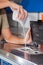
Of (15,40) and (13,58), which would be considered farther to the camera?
(15,40)

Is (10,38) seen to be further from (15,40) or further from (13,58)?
(13,58)

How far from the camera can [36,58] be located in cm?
157

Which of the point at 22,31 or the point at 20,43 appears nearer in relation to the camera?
the point at 20,43

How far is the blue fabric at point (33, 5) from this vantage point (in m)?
2.27

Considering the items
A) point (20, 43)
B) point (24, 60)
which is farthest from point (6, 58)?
point (20, 43)

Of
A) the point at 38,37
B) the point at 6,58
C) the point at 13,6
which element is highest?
the point at 13,6

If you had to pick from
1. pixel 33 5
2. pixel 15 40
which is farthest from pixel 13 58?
pixel 33 5

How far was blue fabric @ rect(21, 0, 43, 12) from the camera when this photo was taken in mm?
2265

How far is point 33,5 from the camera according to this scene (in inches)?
93.4

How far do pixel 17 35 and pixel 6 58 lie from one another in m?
0.89

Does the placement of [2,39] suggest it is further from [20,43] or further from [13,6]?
[13,6]

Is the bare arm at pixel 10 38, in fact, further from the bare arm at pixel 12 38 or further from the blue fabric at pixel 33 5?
the blue fabric at pixel 33 5

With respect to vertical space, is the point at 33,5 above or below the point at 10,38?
above

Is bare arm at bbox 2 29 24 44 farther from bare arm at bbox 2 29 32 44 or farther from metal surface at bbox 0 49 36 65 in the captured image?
metal surface at bbox 0 49 36 65
